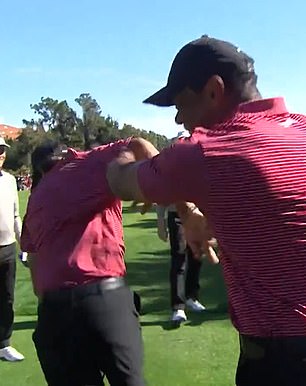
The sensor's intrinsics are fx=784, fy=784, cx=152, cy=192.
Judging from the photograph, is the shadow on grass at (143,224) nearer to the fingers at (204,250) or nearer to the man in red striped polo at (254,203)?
the fingers at (204,250)

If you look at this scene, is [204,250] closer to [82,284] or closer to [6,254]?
[82,284]

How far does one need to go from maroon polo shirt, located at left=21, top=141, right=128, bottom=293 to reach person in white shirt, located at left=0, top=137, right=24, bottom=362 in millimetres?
3389

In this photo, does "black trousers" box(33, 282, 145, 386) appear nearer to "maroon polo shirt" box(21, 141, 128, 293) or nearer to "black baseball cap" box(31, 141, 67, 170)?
"maroon polo shirt" box(21, 141, 128, 293)

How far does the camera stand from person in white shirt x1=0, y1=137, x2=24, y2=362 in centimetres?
720

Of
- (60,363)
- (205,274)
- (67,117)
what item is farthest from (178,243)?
(67,117)

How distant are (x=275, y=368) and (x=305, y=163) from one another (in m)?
0.58

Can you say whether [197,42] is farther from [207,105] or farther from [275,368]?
[275,368]

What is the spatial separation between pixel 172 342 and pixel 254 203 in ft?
17.5

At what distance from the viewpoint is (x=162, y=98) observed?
2498mm

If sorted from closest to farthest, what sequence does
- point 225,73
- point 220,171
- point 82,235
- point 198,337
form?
point 220,171, point 225,73, point 82,235, point 198,337

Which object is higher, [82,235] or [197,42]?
[197,42]

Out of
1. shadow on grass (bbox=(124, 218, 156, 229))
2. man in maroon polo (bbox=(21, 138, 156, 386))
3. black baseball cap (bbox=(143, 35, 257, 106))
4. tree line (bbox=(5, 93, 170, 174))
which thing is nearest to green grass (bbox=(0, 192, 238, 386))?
man in maroon polo (bbox=(21, 138, 156, 386))

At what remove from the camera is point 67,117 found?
109 metres

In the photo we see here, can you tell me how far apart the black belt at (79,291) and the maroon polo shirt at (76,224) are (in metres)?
0.02
